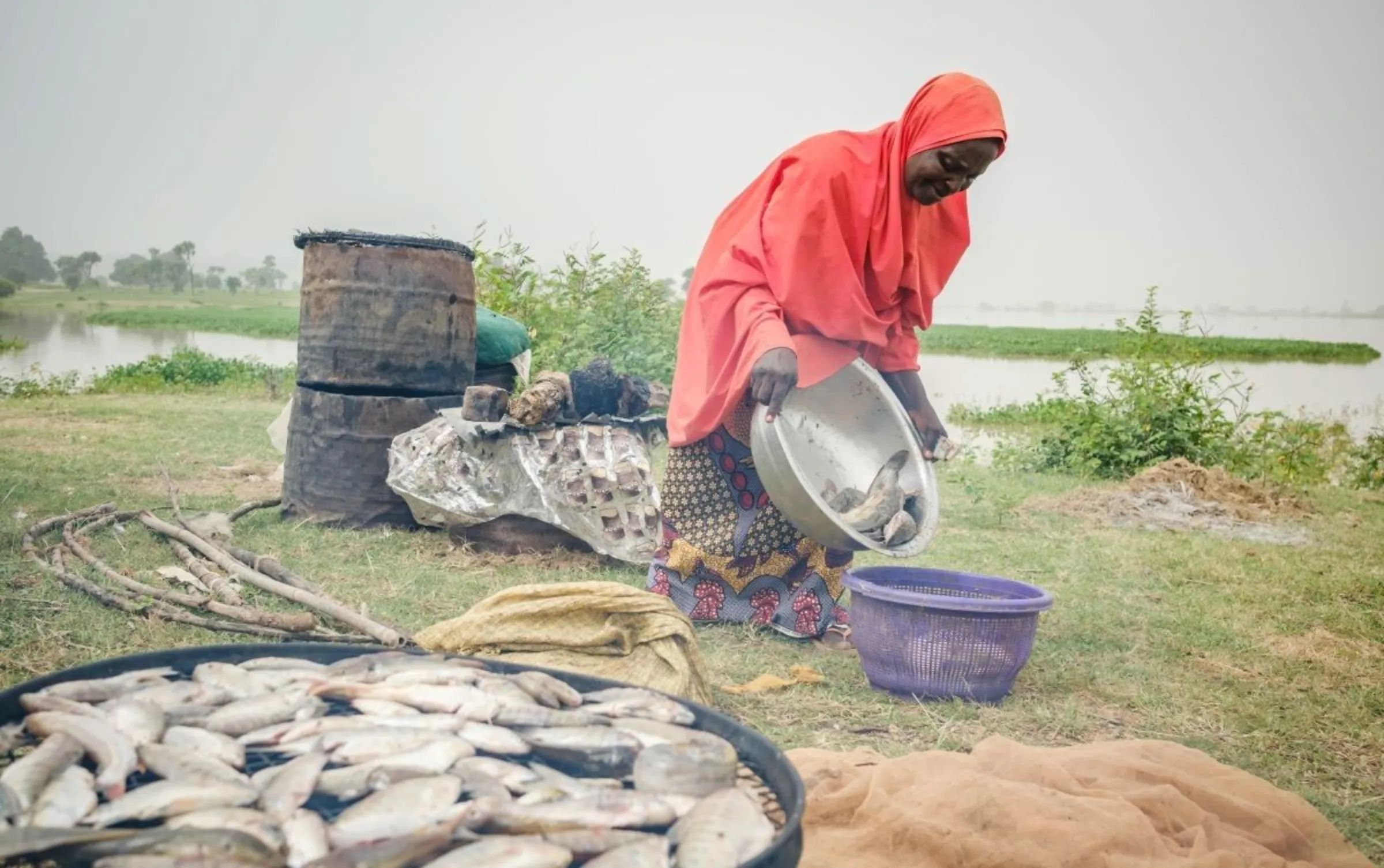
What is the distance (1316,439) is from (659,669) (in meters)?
9.12

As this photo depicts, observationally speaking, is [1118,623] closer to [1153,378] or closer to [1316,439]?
[1153,378]

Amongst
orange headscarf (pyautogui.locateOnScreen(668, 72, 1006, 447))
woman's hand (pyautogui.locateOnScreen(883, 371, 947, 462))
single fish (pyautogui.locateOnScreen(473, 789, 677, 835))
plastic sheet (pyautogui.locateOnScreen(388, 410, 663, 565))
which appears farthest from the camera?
plastic sheet (pyautogui.locateOnScreen(388, 410, 663, 565))

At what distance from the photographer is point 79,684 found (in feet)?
6.20

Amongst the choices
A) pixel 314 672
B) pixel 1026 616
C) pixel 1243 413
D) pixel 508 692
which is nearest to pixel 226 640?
pixel 314 672

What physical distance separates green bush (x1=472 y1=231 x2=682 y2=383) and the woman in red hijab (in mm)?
4327

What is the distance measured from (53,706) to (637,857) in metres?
1.01

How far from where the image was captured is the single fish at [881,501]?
11.5 feet

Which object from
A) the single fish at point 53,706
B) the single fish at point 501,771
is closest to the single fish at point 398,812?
the single fish at point 501,771

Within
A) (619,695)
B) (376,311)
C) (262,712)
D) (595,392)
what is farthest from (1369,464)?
(262,712)

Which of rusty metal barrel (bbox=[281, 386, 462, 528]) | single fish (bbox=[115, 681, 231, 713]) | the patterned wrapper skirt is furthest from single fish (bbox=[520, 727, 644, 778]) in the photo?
rusty metal barrel (bbox=[281, 386, 462, 528])

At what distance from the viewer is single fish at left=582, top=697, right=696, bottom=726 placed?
6.54 ft

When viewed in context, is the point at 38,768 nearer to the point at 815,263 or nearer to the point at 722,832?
the point at 722,832

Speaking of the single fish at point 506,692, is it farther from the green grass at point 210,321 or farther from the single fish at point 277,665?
the green grass at point 210,321

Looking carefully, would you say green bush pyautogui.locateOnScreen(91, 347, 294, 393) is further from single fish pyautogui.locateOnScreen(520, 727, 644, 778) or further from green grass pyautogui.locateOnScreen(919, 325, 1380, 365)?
green grass pyautogui.locateOnScreen(919, 325, 1380, 365)
